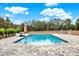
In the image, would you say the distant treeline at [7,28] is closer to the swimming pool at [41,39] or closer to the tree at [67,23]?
the swimming pool at [41,39]

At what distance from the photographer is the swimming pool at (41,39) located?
666cm

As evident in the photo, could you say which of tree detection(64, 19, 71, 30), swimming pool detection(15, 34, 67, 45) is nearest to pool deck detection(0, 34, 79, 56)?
swimming pool detection(15, 34, 67, 45)

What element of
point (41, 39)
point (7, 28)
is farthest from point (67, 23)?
point (7, 28)

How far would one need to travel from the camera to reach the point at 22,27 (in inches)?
275

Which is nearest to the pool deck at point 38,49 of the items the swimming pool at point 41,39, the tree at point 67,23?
the swimming pool at point 41,39

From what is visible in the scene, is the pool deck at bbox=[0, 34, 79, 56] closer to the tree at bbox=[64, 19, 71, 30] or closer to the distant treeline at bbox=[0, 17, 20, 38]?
the distant treeline at bbox=[0, 17, 20, 38]

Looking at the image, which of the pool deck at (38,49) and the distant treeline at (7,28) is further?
the distant treeline at (7,28)

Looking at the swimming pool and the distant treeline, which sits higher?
the distant treeline

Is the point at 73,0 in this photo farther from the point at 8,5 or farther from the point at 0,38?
the point at 0,38

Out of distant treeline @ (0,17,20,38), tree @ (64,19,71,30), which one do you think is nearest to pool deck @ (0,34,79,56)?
distant treeline @ (0,17,20,38)

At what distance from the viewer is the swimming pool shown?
21.9ft

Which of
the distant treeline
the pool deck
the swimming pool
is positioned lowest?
the pool deck

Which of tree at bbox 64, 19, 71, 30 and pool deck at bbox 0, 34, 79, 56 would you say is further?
tree at bbox 64, 19, 71, 30

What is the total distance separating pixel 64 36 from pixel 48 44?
0.82 m
